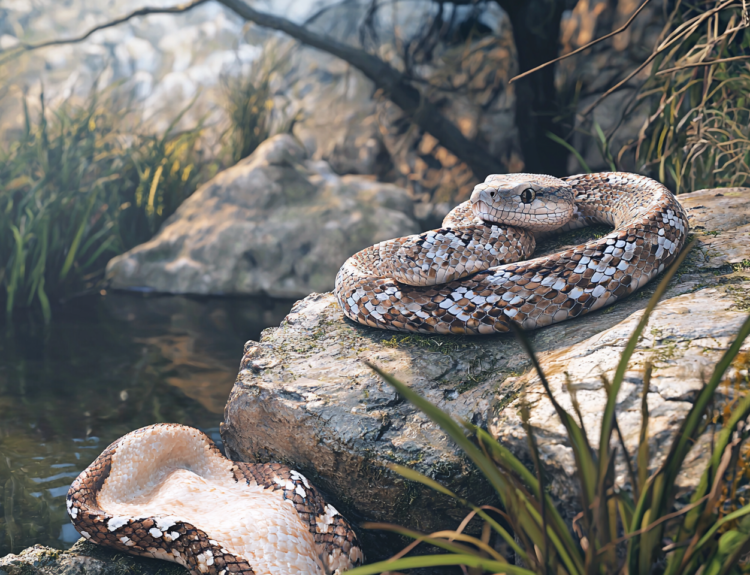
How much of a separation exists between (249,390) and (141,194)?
5416mm

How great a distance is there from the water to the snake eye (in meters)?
2.02

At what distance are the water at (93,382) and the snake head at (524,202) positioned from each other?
190cm

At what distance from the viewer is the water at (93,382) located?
97.7 inches

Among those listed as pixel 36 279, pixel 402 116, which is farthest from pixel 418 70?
pixel 36 279

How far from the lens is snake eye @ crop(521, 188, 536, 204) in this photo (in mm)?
2238

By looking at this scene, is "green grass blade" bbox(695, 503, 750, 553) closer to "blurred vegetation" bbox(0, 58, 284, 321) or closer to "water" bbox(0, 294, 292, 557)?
"water" bbox(0, 294, 292, 557)

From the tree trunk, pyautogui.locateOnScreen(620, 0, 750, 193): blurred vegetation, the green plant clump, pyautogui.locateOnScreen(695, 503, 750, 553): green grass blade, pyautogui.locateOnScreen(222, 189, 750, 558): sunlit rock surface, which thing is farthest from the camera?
the tree trunk

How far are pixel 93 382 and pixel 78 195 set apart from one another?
3.39 meters

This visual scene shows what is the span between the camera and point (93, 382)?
3662 millimetres

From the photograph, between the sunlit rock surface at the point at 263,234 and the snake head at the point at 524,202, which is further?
the sunlit rock surface at the point at 263,234

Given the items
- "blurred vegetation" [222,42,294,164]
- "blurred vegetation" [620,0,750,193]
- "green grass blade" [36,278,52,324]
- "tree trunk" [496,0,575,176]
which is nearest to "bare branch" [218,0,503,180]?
"tree trunk" [496,0,575,176]

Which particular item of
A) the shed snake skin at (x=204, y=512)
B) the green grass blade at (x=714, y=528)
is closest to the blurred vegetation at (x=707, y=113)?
the green grass blade at (x=714, y=528)

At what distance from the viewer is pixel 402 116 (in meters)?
8.24

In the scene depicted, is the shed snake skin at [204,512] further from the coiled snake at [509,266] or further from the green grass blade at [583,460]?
the green grass blade at [583,460]
